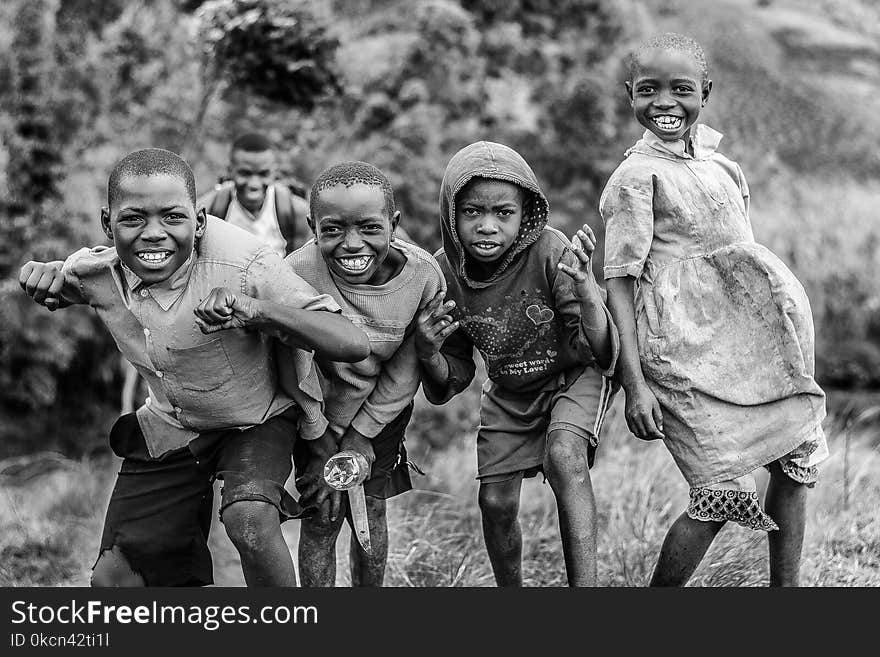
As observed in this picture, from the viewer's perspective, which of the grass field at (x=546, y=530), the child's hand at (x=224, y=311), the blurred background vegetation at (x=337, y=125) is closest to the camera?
the child's hand at (x=224, y=311)

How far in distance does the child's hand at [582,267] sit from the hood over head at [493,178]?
1.00ft

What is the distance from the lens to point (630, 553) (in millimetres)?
4418

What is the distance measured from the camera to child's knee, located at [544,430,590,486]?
3.40 meters

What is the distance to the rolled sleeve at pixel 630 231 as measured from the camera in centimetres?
344

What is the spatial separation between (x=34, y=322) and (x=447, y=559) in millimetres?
3917

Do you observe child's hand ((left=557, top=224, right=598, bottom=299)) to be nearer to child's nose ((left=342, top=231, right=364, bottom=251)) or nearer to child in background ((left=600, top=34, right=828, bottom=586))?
child in background ((left=600, top=34, right=828, bottom=586))

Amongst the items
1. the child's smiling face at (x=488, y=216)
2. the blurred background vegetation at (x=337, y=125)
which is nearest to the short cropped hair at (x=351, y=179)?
the child's smiling face at (x=488, y=216)

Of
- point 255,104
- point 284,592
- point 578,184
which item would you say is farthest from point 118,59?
point 284,592

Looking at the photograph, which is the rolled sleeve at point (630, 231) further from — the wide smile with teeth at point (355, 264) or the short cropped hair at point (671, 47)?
the wide smile with teeth at point (355, 264)

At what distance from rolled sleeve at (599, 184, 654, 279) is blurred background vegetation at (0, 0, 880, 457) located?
9.52ft

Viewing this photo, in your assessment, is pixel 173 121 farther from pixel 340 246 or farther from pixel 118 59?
pixel 340 246

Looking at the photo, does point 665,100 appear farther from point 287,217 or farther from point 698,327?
point 287,217

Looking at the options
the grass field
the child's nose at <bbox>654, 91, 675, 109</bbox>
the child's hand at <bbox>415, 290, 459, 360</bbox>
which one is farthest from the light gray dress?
the grass field

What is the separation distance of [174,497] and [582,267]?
153cm
